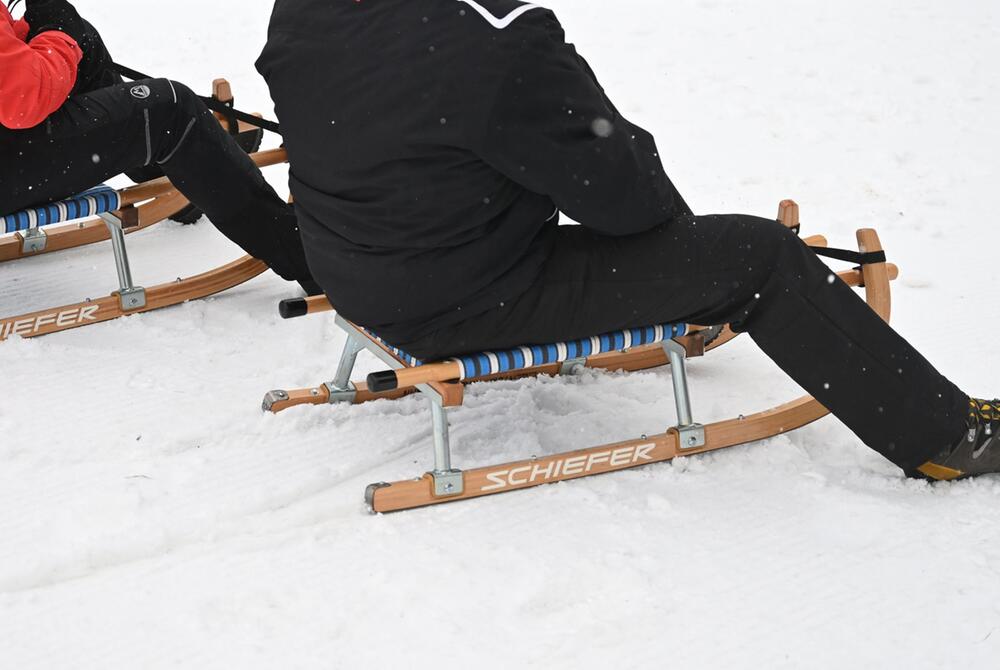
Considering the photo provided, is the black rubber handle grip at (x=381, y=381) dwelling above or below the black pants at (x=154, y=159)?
below

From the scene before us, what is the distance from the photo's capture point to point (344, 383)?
10.8 feet

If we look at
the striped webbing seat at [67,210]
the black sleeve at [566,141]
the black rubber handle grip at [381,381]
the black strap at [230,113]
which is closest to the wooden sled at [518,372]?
the black rubber handle grip at [381,381]

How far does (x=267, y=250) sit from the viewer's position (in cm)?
388

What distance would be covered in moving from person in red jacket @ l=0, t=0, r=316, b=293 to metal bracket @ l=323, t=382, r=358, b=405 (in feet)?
2.42

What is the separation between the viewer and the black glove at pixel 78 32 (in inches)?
135

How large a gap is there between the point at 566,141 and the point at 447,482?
89 cm

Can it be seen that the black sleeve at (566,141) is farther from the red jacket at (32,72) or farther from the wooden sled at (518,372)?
the red jacket at (32,72)

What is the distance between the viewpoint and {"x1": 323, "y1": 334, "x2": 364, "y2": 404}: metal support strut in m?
3.26

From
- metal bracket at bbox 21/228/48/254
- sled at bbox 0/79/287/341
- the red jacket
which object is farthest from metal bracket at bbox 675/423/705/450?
metal bracket at bbox 21/228/48/254

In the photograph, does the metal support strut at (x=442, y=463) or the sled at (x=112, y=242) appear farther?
the sled at (x=112, y=242)

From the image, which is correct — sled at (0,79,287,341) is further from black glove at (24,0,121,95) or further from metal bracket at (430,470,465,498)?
metal bracket at (430,470,465,498)

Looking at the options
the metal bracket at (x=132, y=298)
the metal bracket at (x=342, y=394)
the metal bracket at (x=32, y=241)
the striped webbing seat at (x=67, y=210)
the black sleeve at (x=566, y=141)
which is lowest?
the metal bracket at (x=342, y=394)

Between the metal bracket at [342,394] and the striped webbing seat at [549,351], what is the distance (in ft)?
1.13

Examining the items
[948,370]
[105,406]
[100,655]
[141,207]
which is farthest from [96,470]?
[948,370]
